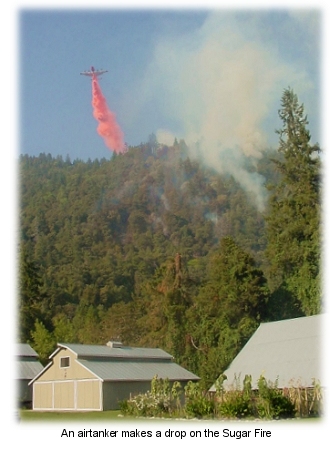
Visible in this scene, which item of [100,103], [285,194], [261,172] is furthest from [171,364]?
[261,172]

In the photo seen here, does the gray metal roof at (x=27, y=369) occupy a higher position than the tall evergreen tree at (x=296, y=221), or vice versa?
the tall evergreen tree at (x=296, y=221)

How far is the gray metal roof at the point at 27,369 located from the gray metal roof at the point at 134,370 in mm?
7571

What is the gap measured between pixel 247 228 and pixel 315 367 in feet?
215

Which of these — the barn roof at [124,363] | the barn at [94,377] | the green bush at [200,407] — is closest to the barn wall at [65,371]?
the barn at [94,377]

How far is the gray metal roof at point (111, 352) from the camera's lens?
3378 cm

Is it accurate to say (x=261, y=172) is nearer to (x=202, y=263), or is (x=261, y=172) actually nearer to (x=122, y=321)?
(x=202, y=263)

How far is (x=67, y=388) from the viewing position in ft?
110

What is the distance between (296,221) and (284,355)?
21097mm

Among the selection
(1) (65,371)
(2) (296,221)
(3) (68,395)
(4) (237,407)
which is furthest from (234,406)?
(2) (296,221)

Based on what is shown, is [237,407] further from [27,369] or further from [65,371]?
[27,369]

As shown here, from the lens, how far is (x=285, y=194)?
184 ft

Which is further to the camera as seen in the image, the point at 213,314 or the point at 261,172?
the point at 261,172

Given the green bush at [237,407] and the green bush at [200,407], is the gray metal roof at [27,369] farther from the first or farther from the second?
the green bush at [237,407]

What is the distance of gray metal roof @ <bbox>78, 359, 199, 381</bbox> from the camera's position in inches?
1278
